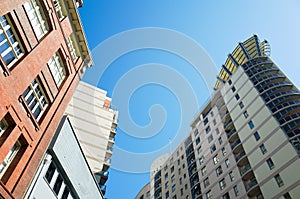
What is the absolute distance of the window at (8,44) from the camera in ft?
42.4

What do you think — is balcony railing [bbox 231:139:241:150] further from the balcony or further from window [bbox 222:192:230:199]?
window [bbox 222:192:230:199]

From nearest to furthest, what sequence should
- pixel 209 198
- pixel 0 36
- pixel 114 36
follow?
pixel 0 36 < pixel 114 36 < pixel 209 198

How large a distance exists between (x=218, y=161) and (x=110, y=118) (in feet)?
72.0

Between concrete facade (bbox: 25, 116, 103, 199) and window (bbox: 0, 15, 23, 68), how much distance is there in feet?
21.9

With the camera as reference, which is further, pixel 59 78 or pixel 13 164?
pixel 59 78

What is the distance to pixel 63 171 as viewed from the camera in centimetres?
1842

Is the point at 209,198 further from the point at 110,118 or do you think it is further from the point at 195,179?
the point at 110,118

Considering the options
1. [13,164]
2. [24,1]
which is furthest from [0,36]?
[13,164]

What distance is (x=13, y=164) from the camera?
1289cm

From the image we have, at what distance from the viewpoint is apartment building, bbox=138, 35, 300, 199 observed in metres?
28.9

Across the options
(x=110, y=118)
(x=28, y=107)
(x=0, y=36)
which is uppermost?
(x=110, y=118)

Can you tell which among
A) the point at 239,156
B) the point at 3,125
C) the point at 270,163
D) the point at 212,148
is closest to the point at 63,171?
the point at 3,125

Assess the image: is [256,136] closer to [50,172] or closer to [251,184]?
[251,184]

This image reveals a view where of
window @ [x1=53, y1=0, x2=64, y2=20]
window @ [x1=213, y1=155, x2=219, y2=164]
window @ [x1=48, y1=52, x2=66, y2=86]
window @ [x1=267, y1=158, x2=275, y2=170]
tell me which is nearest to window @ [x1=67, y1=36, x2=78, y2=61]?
window @ [x1=53, y1=0, x2=64, y2=20]
